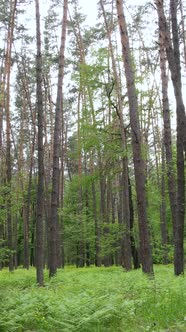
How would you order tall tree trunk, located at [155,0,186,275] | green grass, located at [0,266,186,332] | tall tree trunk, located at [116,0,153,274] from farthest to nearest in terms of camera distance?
tall tree trunk, located at [155,0,186,275] → tall tree trunk, located at [116,0,153,274] → green grass, located at [0,266,186,332]

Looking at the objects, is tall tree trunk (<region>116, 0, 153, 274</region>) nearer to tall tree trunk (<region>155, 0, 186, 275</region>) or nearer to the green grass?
tall tree trunk (<region>155, 0, 186, 275</region>)

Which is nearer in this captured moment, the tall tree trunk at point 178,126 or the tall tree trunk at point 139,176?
the tall tree trunk at point 139,176

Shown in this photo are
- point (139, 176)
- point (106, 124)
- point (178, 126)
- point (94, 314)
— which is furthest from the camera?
point (106, 124)

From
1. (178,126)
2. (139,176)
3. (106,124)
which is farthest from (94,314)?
(106,124)

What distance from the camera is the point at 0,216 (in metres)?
13.4

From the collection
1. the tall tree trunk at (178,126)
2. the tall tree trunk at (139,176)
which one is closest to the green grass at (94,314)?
the tall tree trunk at (139,176)

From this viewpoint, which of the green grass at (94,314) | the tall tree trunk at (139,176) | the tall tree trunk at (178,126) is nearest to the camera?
the green grass at (94,314)

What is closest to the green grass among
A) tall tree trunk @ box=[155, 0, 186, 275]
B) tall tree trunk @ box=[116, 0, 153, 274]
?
tall tree trunk @ box=[116, 0, 153, 274]

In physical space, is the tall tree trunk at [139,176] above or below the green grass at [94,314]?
above

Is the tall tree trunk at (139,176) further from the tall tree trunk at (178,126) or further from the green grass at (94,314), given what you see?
the green grass at (94,314)

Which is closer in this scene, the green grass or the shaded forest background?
the green grass

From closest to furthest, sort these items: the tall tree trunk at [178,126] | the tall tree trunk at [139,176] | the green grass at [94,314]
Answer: the green grass at [94,314], the tall tree trunk at [139,176], the tall tree trunk at [178,126]

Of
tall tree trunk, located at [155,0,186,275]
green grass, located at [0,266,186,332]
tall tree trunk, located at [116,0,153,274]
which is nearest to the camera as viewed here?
green grass, located at [0,266,186,332]

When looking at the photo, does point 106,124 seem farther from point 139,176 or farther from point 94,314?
point 94,314
